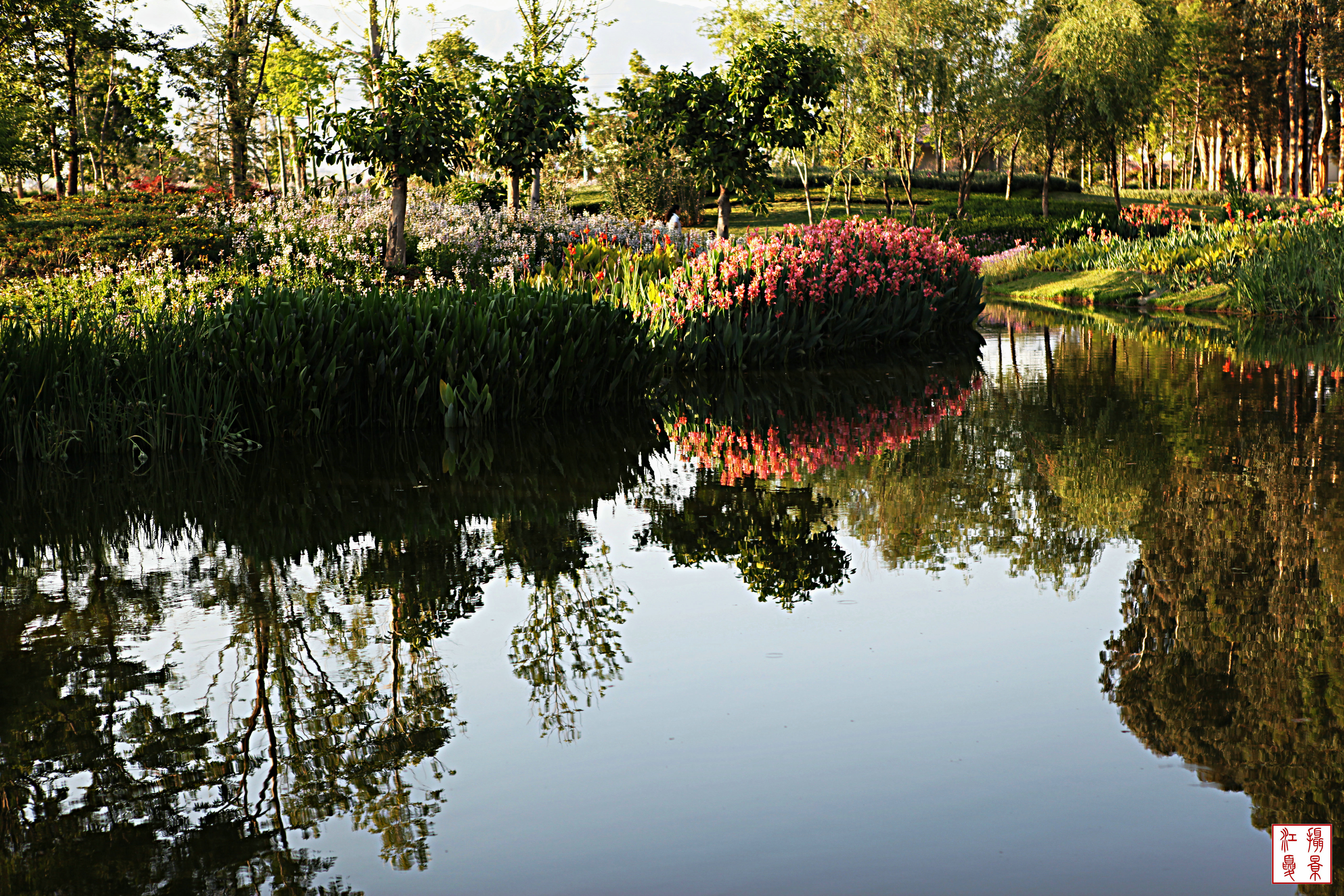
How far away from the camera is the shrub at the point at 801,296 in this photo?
12039 millimetres

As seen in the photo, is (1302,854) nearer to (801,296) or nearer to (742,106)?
(801,296)

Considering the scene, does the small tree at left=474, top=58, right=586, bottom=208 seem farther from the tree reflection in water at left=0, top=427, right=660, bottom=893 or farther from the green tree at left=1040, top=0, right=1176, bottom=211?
the green tree at left=1040, top=0, right=1176, bottom=211

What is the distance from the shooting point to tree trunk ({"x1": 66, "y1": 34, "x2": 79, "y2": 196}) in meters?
36.5

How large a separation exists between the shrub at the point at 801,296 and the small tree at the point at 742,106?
264 inches

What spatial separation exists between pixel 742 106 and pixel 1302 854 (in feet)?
66.4

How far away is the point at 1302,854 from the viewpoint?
2.69 metres

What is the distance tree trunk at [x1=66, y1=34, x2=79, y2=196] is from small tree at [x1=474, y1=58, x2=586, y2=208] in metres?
21.8

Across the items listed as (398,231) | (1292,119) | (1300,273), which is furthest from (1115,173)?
(398,231)

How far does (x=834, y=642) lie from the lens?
13.9 ft

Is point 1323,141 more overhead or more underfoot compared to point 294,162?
more overhead

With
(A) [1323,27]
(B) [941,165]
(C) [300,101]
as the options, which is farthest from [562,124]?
(B) [941,165]

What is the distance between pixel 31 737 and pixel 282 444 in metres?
5.32

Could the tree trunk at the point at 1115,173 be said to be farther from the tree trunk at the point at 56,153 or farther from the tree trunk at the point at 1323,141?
the tree trunk at the point at 56,153

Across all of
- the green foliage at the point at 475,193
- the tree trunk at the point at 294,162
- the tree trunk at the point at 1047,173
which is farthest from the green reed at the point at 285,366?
the tree trunk at the point at 1047,173
